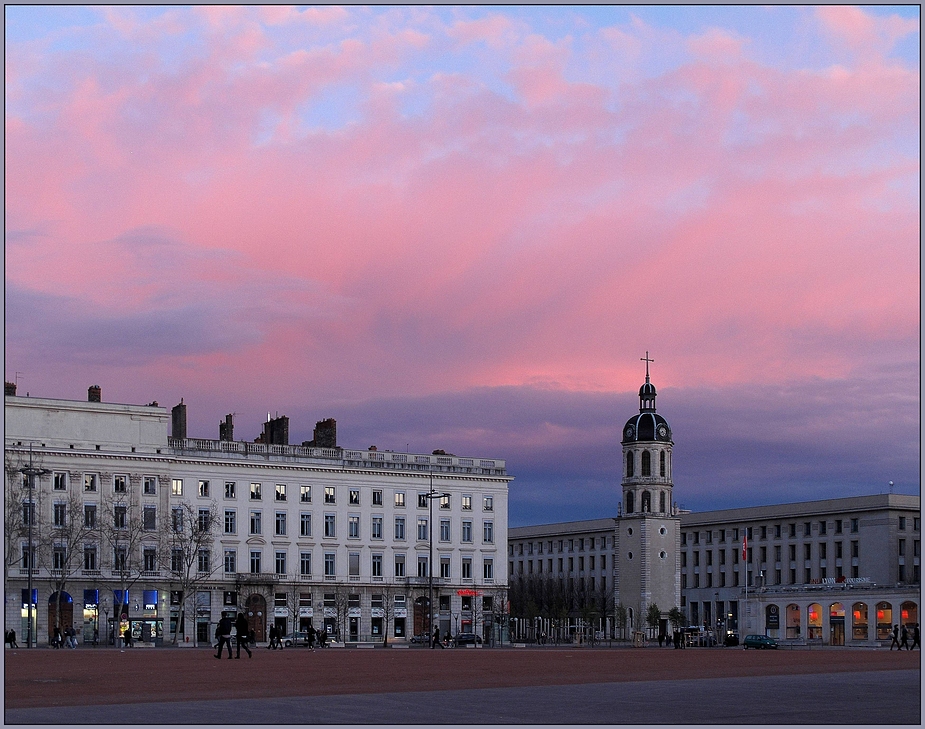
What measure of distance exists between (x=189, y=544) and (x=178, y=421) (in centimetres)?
1252

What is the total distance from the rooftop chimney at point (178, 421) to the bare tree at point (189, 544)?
691 cm

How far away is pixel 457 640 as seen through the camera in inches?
4001

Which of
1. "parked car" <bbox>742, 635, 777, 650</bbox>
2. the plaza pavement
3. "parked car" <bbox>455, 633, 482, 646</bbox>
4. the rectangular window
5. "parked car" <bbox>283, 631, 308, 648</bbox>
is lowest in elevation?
"parked car" <bbox>455, 633, 482, 646</bbox>

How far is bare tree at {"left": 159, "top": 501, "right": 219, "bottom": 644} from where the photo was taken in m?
103

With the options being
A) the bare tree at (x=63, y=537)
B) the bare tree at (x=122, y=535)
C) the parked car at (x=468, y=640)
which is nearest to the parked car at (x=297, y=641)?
the parked car at (x=468, y=640)

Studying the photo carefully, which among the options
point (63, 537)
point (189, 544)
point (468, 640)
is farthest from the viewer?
point (189, 544)

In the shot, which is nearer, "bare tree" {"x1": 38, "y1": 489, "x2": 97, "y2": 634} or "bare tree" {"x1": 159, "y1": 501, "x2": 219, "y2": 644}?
"bare tree" {"x1": 38, "y1": 489, "x2": 97, "y2": 634}

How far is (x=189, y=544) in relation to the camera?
10431cm

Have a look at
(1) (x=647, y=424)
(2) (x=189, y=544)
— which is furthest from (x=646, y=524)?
(2) (x=189, y=544)

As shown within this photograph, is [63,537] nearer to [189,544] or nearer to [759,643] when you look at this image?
[189,544]

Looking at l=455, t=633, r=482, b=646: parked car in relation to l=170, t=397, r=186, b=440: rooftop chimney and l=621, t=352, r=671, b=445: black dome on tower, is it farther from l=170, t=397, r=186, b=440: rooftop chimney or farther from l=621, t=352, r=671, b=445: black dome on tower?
l=621, t=352, r=671, b=445: black dome on tower

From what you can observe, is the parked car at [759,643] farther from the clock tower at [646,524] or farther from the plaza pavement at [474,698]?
the plaza pavement at [474,698]

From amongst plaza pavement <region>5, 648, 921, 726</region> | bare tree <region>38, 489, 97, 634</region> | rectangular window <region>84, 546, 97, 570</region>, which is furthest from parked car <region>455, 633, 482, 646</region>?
plaza pavement <region>5, 648, 921, 726</region>

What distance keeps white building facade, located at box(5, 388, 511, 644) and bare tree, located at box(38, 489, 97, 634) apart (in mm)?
123
